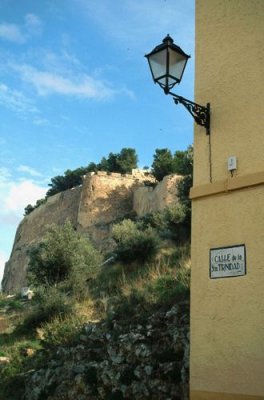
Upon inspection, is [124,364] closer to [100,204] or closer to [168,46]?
[168,46]

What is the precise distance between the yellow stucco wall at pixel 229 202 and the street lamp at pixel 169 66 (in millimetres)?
325

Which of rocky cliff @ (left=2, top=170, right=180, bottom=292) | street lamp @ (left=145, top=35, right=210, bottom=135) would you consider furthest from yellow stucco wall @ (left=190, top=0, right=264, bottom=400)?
rocky cliff @ (left=2, top=170, right=180, bottom=292)

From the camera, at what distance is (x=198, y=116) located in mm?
5191

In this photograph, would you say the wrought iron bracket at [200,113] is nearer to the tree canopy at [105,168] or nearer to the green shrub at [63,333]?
the green shrub at [63,333]

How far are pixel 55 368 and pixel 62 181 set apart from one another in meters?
49.9

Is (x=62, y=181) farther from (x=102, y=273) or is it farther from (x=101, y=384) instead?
(x=101, y=384)

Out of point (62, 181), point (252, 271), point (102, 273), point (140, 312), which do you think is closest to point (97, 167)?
point (62, 181)

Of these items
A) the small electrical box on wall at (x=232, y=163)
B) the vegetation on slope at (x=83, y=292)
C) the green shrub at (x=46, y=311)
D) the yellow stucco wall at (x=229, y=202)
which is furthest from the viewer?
the green shrub at (x=46, y=311)

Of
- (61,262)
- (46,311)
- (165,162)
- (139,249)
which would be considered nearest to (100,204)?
(165,162)

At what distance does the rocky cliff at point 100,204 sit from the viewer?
37981mm

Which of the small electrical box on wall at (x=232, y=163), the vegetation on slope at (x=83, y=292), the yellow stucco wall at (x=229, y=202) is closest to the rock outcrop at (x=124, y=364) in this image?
the vegetation on slope at (x=83, y=292)

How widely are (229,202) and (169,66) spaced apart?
1.59 m

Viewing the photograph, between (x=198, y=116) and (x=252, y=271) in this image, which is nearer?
(x=252, y=271)

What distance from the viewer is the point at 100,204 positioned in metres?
42.2
